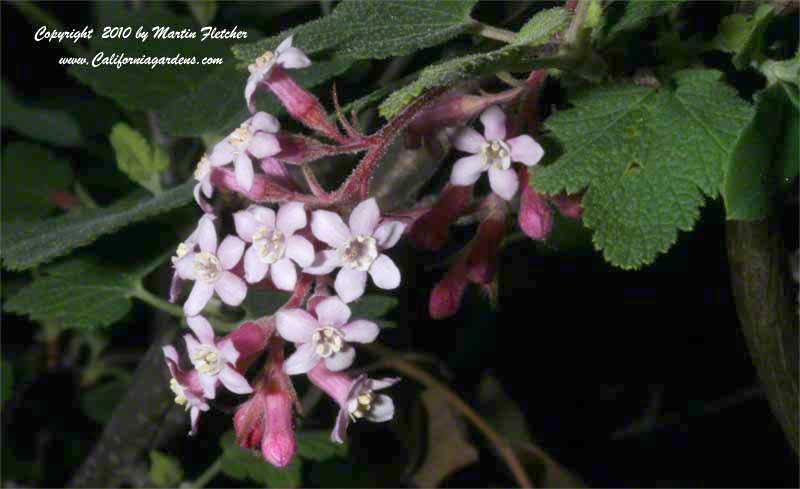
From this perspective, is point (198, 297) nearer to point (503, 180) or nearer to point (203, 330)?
point (203, 330)

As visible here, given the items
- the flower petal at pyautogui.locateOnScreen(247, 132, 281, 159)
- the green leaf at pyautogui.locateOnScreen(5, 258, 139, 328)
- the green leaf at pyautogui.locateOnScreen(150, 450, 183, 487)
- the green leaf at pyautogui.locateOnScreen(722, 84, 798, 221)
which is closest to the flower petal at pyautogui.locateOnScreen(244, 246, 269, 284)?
the flower petal at pyautogui.locateOnScreen(247, 132, 281, 159)

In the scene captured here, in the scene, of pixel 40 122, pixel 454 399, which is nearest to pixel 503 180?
pixel 454 399

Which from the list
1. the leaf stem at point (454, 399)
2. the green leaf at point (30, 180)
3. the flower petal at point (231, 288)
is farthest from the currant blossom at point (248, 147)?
the green leaf at point (30, 180)

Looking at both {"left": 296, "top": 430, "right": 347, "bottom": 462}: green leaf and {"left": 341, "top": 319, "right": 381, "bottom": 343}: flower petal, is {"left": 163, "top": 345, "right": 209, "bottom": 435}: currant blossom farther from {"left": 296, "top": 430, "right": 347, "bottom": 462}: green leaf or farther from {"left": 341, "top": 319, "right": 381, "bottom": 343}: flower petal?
{"left": 296, "top": 430, "right": 347, "bottom": 462}: green leaf

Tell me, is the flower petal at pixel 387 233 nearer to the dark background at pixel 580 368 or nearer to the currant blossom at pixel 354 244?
the currant blossom at pixel 354 244

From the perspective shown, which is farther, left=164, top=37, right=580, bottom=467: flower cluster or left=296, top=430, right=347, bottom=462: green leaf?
left=296, top=430, right=347, bottom=462: green leaf

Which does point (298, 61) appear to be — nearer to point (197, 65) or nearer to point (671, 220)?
point (671, 220)
